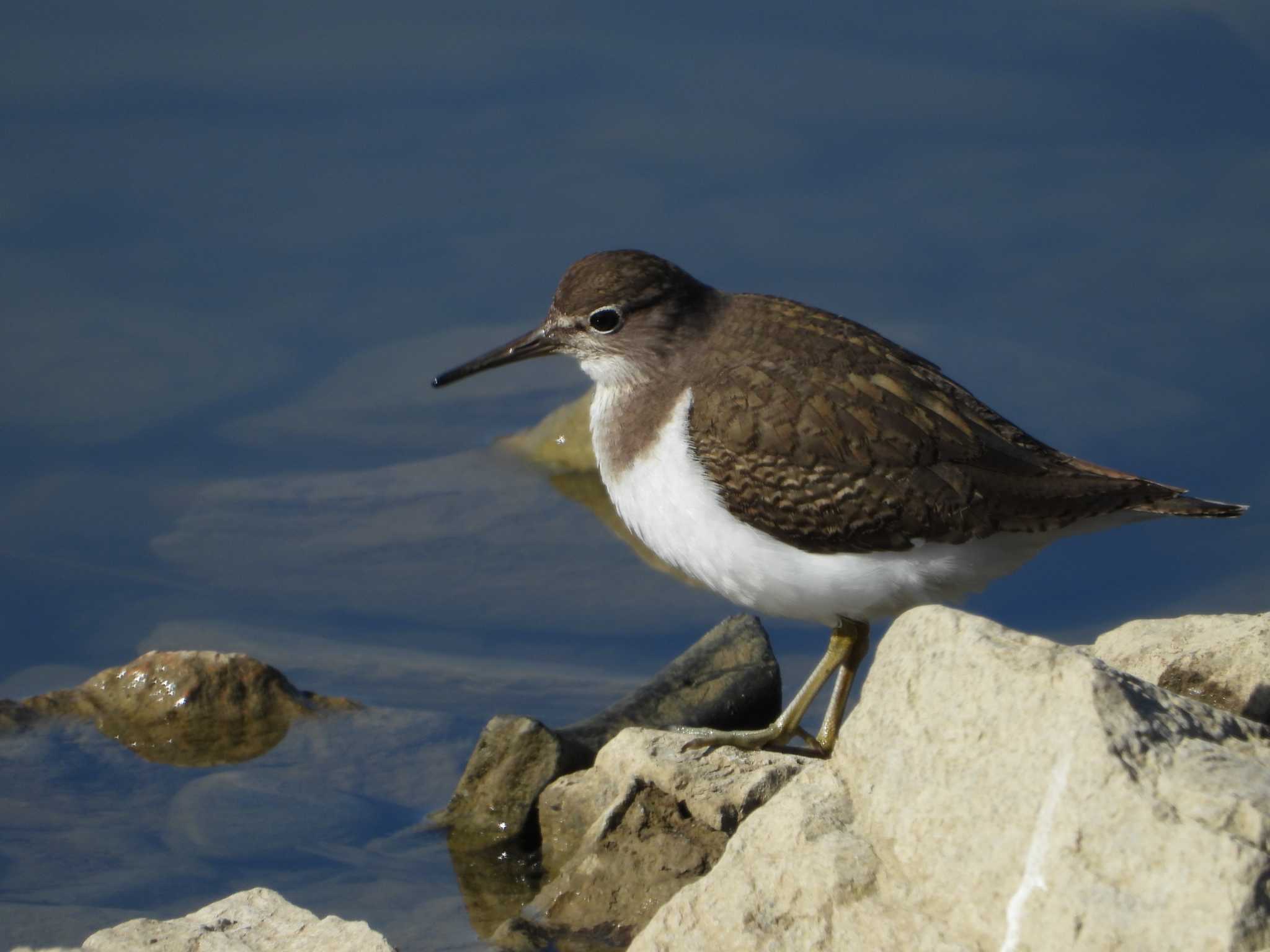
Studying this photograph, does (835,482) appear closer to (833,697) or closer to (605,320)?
(833,697)

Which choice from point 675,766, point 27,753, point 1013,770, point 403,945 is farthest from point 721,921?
point 27,753

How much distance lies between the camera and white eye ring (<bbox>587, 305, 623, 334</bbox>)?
303 inches

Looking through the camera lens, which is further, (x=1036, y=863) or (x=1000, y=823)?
(x=1000, y=823)

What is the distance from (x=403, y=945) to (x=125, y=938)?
148cm

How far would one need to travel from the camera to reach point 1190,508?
271 inches

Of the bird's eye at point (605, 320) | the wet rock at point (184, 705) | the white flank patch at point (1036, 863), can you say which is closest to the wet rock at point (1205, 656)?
the white flank patch at point (1036, 863)

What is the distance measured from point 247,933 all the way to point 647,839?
1650mm

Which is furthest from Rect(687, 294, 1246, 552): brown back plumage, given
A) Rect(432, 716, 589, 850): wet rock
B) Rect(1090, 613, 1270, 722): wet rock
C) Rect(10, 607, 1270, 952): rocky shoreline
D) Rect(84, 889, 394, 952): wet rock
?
Rect(84, 889, 394, 952): wet rock

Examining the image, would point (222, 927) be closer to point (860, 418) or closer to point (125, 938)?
point (125, 938)

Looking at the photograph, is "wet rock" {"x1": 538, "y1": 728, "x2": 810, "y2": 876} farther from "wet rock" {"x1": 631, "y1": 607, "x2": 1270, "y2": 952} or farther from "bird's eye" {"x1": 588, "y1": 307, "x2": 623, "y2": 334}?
"bird's eye" {"x1": 588, "y1": 307, "x2": 623, "y2": 334}

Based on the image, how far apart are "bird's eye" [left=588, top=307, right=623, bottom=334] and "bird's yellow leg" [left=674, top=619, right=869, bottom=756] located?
178 cm

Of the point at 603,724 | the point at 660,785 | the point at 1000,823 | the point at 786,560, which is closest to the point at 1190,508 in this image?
the point at 786,560

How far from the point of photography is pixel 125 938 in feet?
16.5

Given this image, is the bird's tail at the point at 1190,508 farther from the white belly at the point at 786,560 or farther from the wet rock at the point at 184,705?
the wet rock at the point at 184,705
